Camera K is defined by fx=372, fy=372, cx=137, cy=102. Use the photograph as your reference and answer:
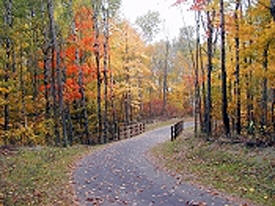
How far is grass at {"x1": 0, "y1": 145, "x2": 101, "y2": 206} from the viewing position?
852cm

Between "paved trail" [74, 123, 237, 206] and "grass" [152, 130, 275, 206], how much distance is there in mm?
778

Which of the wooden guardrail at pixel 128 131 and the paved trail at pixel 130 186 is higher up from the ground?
the paved trail at pixel 130 186

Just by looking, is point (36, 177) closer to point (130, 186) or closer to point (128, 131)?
point (130, 186)

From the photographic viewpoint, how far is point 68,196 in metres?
9.16

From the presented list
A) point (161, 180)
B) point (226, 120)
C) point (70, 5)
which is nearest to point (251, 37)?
point (226, 120)

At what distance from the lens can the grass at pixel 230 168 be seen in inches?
375

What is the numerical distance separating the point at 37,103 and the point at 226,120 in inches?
492

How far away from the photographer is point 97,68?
74.7 feet

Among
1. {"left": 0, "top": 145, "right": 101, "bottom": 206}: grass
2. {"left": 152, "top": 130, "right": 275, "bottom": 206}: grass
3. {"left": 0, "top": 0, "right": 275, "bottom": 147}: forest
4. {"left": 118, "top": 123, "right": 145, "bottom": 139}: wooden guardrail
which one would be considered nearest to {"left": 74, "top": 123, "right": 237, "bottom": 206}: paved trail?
{"left": 0, "top": 145, "right": 101, "bottom": 206}: grass

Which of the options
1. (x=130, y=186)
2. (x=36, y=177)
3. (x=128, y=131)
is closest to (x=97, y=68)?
(x=128, y=131)

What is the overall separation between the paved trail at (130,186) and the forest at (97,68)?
14.7 ft

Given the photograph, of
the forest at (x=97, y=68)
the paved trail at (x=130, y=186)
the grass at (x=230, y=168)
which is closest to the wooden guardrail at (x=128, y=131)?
the forest at (x=97, y=68)

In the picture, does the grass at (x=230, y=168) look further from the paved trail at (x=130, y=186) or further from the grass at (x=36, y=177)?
the grass at (x=36, y=177)

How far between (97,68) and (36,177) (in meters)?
12.6
